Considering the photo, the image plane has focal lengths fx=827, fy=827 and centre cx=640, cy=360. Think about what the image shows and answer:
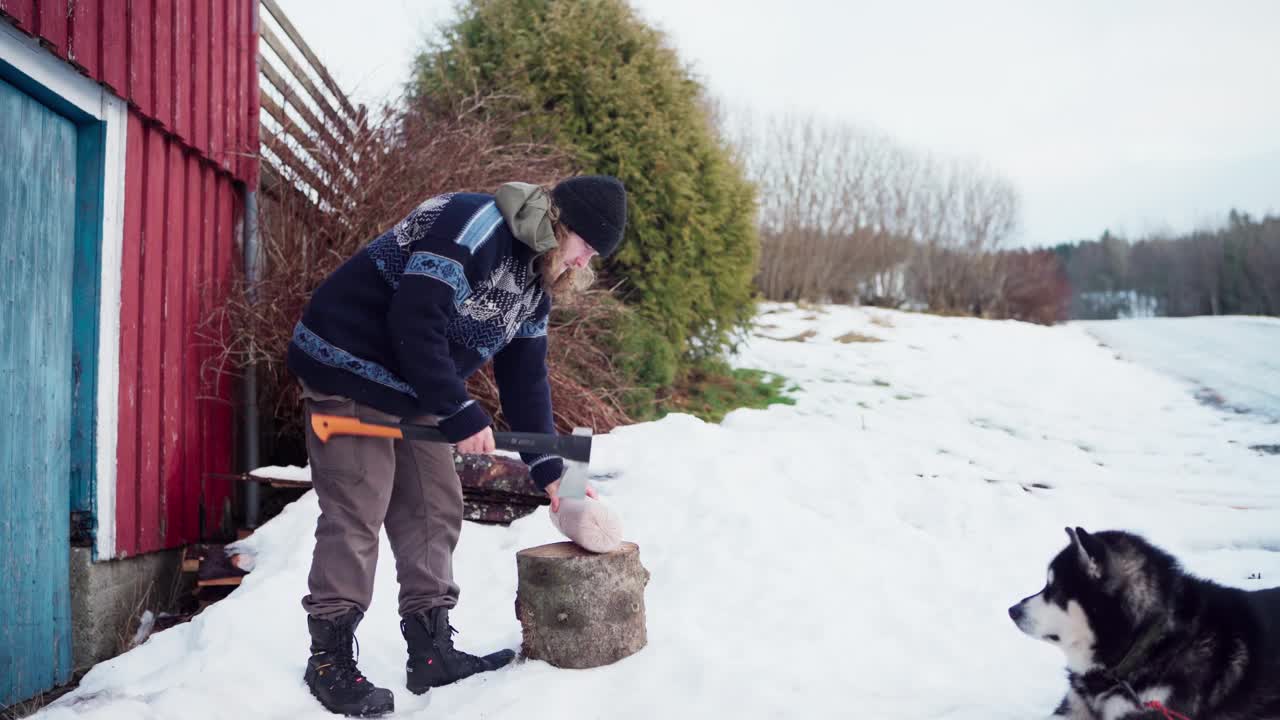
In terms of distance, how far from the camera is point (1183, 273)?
4938 centimetres

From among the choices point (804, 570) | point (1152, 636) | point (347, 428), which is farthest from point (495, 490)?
point (1152, 636)

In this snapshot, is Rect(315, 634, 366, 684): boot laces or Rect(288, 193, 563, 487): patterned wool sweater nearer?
Rect(288, 193, 563, 487): patterned wool sweater

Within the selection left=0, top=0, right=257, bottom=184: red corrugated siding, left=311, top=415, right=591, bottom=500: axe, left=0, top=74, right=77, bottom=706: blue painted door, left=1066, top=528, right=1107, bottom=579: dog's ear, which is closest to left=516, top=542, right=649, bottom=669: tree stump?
left=311, top=415, right=591, bottom=500: axe

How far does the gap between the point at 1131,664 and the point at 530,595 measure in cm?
184

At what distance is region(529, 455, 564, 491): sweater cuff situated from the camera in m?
2.81

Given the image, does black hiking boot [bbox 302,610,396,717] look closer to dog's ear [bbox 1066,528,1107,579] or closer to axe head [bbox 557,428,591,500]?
axe head [bbox 557,428,591,500]

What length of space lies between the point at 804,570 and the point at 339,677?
2.07m

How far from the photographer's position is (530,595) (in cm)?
287

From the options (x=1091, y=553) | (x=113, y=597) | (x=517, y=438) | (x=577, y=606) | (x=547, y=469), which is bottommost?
(x=113, y=597)

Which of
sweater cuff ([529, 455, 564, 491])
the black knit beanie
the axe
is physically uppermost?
the black knit beanie

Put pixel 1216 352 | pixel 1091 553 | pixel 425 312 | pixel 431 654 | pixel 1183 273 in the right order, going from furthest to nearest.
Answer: pixel 1183 273 → pixel 1216 352 → pixel 431 654 → pixel 1091 553 → pixel 425 312

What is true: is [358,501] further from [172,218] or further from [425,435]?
[172,218]

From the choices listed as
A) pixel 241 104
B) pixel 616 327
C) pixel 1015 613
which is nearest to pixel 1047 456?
pixel 616 327

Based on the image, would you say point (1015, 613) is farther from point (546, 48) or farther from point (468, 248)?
point (546, 48)
